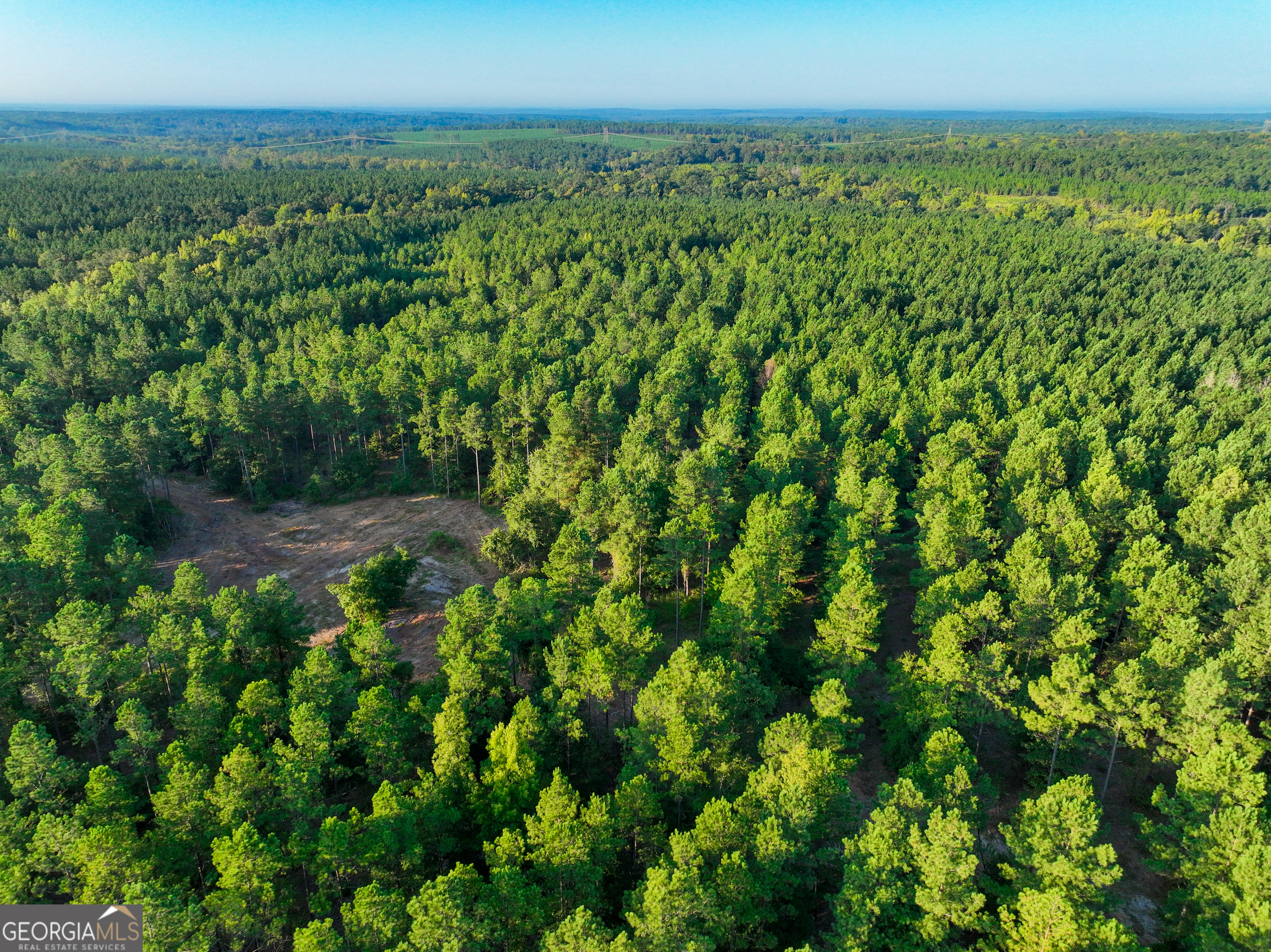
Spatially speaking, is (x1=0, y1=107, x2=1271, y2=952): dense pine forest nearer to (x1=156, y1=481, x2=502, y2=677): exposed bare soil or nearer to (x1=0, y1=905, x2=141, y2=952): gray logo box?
(x1=0, y1=905, x2=141, y2=952): gray logo box

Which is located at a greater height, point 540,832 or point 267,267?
point 267,267

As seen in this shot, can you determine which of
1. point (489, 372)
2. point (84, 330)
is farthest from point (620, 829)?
point (84, 330)

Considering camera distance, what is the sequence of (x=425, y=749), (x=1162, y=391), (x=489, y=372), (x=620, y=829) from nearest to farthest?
(x=620, y=829) → (x=425, y=749) → (x=1162, y=391) → (x=489, y=372)

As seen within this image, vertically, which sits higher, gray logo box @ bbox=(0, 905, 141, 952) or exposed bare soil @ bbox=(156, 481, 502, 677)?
gray logo box @ bbox=(0, 905, 141, 952)

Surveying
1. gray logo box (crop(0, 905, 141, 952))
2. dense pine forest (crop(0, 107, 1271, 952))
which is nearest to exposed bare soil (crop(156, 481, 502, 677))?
dense pine forest (crop(0, 107, 1271, 952))

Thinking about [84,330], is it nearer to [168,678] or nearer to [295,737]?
[168,678]

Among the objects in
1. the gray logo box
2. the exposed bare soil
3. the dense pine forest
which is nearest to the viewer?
the gray logo box

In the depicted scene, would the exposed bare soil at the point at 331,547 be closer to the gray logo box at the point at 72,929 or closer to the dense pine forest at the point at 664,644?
the dense pine forest at the point at 664,644

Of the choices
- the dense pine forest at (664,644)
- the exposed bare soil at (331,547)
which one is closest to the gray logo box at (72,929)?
the dense pine forest at (664,644)

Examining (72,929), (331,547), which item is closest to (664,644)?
(72,929)
